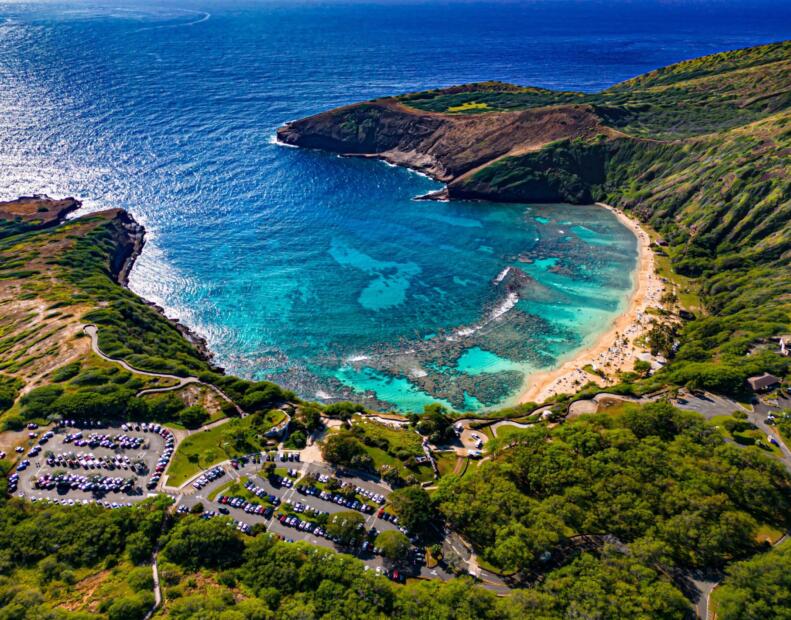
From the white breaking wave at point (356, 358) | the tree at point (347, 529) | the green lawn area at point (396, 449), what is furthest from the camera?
the white breaking wave at point (356, 358)

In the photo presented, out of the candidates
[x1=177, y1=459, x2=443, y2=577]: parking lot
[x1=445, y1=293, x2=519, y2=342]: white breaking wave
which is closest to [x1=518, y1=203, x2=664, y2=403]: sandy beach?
[x1=445, y1=293, x2=519, y2=342]: white breaking wave

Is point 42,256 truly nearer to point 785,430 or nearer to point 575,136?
point 785,430

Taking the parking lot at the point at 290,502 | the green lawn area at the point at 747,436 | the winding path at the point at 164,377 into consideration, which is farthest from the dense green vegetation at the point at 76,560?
the green lawn area at the point at 747,436

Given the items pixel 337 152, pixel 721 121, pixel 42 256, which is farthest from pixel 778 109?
pixel 42 256

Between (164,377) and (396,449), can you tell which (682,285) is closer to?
(396,449)

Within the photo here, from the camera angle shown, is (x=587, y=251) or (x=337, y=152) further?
(x=337, y=152)

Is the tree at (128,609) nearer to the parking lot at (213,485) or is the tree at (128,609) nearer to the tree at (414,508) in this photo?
the parking lot at (213,485)
